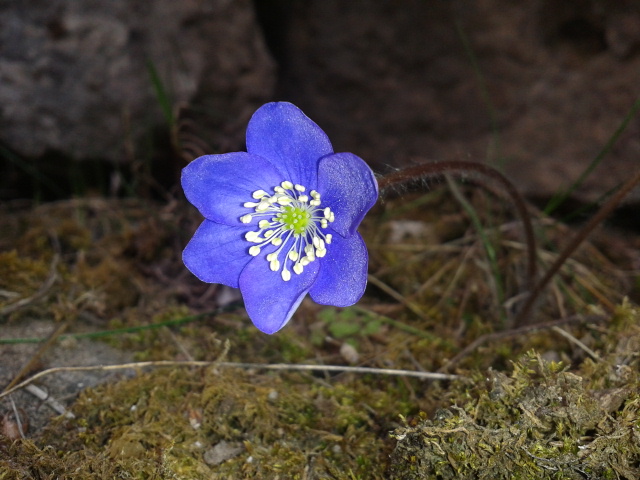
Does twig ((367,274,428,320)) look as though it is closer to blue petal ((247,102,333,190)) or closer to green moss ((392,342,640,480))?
green moss ((392,342,640,480))

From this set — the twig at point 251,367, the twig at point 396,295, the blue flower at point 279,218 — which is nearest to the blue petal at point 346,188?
the blue flower at point 279,218

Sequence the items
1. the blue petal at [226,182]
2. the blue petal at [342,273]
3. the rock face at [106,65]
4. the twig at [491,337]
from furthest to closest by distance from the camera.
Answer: the rock face at [106,65] < the twig at [491,337] < the blue petal at [226,182] < the blue petal at [342,273]

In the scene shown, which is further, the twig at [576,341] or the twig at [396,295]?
the twig at [396,295]

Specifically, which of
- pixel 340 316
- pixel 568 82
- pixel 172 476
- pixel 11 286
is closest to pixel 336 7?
pixel 568 82

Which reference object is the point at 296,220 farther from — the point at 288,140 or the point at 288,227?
the point at 288,140

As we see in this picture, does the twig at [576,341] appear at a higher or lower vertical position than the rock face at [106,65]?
lower

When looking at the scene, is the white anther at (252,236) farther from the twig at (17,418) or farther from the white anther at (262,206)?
the twig at (17,418)
